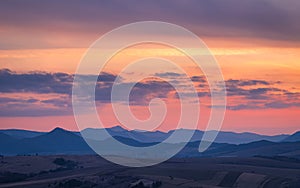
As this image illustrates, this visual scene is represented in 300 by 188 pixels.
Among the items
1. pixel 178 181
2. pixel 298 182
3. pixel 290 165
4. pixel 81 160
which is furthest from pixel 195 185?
pixel 81 160

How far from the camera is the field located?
10288 centimetres

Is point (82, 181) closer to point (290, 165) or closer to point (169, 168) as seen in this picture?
point (169, 168)

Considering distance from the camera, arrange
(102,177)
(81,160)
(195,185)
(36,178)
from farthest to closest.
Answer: (81,160) < (36,178) < (102,177) < (195,185)

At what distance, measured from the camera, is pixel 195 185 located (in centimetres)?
10138

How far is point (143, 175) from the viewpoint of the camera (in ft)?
378

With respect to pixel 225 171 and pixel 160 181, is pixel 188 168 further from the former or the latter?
pixel 160 181

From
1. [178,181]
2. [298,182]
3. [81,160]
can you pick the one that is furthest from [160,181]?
[81,160]

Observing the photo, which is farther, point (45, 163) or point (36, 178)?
point (45, 163)

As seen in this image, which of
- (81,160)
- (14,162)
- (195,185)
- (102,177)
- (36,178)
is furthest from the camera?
(81,160)

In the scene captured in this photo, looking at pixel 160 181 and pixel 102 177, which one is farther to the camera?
pixel 102 177

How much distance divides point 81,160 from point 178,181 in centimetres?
6754

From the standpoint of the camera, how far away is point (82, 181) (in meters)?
104

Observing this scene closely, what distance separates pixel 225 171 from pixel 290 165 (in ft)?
108

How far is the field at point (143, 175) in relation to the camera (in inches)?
4050
